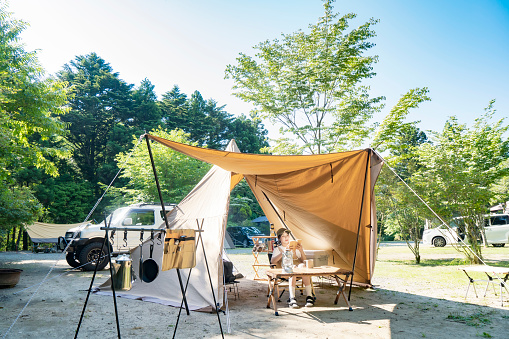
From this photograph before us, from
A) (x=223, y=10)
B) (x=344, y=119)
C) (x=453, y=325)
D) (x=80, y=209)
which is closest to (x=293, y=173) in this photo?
(x=453, y=325)

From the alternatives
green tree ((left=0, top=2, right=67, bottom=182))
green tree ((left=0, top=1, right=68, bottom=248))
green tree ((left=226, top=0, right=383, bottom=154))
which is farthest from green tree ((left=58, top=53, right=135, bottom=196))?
green tree ((left=0, top=2, right=67, bottom=182))

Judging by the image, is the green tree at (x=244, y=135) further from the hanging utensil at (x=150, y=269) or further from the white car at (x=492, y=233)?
the hanging utensil at (x=150, y=269)

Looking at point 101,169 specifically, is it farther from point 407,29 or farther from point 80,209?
point 407,29

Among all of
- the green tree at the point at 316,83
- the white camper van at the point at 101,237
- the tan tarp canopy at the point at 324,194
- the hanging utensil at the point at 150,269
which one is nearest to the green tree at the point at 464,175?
the green tree at the point at 316,83

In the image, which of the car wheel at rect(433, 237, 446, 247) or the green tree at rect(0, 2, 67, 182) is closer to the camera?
the green tree at rect(0, 2, 67, 182)

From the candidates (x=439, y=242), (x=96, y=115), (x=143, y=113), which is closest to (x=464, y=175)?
(x=439, y=242)

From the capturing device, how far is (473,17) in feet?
26.2

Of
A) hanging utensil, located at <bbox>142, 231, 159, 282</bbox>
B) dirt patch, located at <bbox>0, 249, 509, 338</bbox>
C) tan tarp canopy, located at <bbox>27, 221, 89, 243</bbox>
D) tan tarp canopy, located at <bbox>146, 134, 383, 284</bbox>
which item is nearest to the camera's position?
dirt patch, located at <bbox>0, 249, 509, 338</bbox>

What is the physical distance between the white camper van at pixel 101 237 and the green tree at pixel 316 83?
5.62 meters

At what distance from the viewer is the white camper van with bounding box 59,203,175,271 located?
8.28 metres

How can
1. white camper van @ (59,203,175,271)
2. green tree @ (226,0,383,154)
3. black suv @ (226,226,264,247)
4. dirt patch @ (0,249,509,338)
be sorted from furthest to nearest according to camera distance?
1. black suv @ (226,226,264,247)
2. green tree @ (226,0,383,154)
3. white camper van @ (59,203,175,271)
4. dirt patch @ (0,249,509,338)

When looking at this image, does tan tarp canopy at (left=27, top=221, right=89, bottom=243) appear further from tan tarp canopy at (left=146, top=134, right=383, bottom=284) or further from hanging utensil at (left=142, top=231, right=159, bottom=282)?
tan tarp canopy at (left=146, top=134, right=383, bottom=284)

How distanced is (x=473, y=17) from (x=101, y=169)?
2225cm

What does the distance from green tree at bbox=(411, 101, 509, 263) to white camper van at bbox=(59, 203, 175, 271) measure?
706cm
